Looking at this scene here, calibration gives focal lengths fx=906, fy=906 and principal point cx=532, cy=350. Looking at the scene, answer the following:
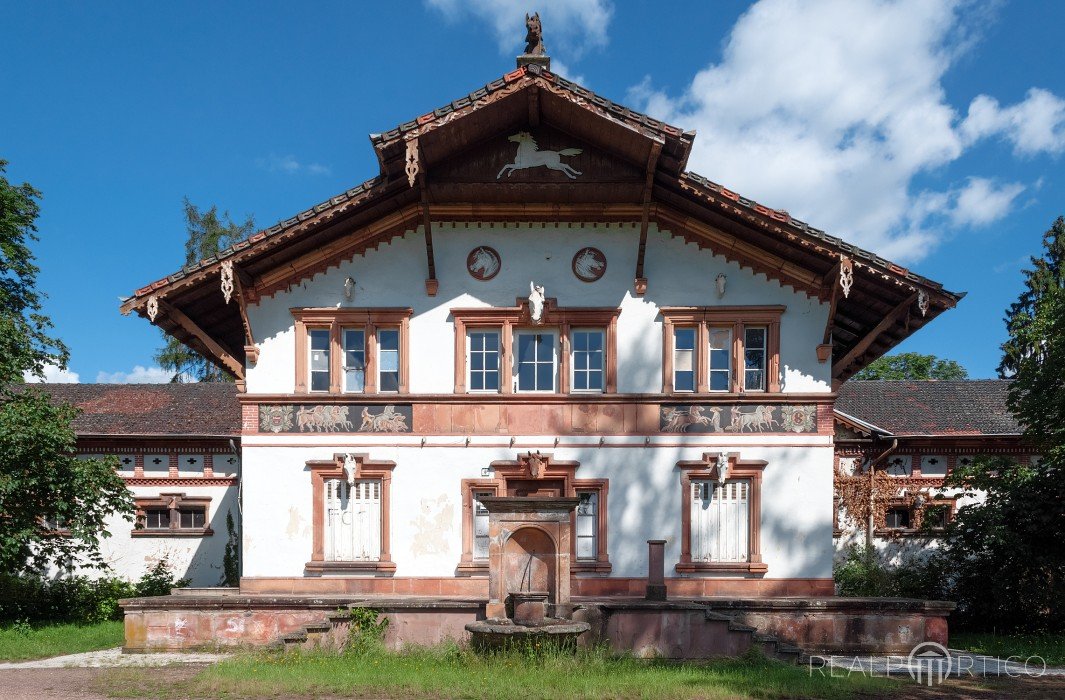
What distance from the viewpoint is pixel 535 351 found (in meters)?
16.3

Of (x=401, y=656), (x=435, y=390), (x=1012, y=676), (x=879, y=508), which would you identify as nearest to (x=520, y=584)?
(x=401, y=656)

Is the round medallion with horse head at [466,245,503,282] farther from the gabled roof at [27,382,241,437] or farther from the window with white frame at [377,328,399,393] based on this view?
the gabled roof at [27,382,241,437]

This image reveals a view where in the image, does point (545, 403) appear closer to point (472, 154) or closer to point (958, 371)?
point (472, 154)

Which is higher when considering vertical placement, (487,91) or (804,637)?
(487,91)

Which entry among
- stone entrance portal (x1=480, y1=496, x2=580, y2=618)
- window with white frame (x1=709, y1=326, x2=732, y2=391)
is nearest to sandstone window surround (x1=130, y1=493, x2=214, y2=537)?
stone entrance portal (x1=480, y1=496, x2=580, y2=618)

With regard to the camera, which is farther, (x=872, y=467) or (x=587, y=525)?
(x=872, y=467)

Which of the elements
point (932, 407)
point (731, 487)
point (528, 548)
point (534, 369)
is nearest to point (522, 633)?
point (528, 548)

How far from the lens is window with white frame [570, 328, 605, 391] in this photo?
53.3ft

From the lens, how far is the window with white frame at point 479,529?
15.9m

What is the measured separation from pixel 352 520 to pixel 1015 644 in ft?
37.7

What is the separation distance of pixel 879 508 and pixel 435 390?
12067mm

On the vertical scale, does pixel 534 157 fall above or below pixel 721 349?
above

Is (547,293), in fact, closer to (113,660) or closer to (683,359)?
(683,359)

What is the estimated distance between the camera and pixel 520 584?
1312cm
